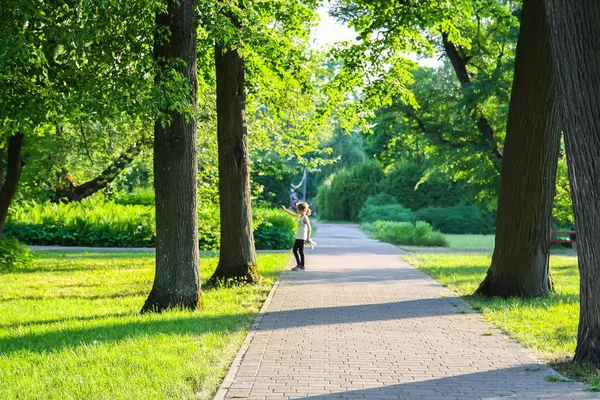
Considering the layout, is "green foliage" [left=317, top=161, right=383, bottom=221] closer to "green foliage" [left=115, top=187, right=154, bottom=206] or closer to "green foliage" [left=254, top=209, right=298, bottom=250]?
"green foliage" [left=115, top=187, right=154, bottom=206]

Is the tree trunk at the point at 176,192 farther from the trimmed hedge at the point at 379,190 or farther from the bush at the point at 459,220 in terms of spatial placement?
the bush at the point at 459,220

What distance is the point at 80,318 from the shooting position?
36.6 feet

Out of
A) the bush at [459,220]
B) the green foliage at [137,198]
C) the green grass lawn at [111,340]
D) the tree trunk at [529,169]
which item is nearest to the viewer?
the green grass lawn at [111,340]

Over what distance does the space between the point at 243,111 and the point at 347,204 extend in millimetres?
46946

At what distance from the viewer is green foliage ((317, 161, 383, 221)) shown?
59.6 m

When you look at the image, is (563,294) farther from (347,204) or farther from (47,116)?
(347,204)

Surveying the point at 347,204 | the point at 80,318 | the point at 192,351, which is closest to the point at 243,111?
the point at 80,318

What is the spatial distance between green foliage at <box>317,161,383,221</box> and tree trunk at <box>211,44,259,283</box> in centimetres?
4299

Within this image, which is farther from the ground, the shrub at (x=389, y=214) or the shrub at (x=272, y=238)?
the shrub at (x=389, y=214)

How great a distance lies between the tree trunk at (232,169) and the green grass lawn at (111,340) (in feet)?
2.74

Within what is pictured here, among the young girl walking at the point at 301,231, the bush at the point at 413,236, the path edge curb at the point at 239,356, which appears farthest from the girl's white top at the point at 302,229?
the bush at the point at 413,236

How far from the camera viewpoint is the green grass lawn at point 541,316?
859 cm

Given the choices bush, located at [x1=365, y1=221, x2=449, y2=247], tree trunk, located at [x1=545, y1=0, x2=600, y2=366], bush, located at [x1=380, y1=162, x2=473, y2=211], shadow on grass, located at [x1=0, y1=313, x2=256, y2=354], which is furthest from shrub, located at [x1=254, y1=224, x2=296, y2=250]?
bush, located at [x1=380, y1=162, x2=473, y2=211]

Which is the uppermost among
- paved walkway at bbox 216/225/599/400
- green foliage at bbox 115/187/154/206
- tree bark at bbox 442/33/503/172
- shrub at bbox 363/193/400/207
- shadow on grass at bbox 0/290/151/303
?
tree bark at bbox 442/33/503/172
